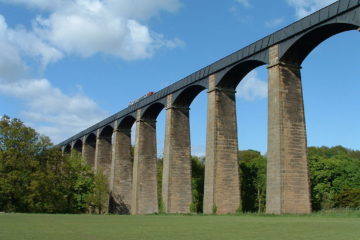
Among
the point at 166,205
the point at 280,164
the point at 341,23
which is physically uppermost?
the point at 341,23

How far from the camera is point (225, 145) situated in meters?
31.4

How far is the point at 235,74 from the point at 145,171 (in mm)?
16006

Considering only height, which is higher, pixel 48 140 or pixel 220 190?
pixel 48 140

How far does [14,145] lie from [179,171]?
15.4 meters

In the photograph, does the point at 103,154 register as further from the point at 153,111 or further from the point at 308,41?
the point at 308,41

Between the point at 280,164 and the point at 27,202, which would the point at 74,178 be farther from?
the point at 280,164

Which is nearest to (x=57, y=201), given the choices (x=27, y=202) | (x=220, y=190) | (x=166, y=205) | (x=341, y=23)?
(x=27, y=202)

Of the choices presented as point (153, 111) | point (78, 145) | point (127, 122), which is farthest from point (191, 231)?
point (78, 145)

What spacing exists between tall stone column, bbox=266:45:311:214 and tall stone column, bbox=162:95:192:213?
41.3ft

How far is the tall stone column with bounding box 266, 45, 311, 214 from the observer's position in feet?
79.9

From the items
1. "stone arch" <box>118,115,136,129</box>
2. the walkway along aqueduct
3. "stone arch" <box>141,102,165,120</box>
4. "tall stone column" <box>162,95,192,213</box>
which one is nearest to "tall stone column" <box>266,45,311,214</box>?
the walkway along aqueduct

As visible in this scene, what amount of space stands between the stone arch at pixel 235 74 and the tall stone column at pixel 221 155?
0.44 metres

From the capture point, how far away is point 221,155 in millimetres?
31078

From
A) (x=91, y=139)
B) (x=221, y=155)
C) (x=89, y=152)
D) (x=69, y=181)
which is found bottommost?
(x=69, y=181)
